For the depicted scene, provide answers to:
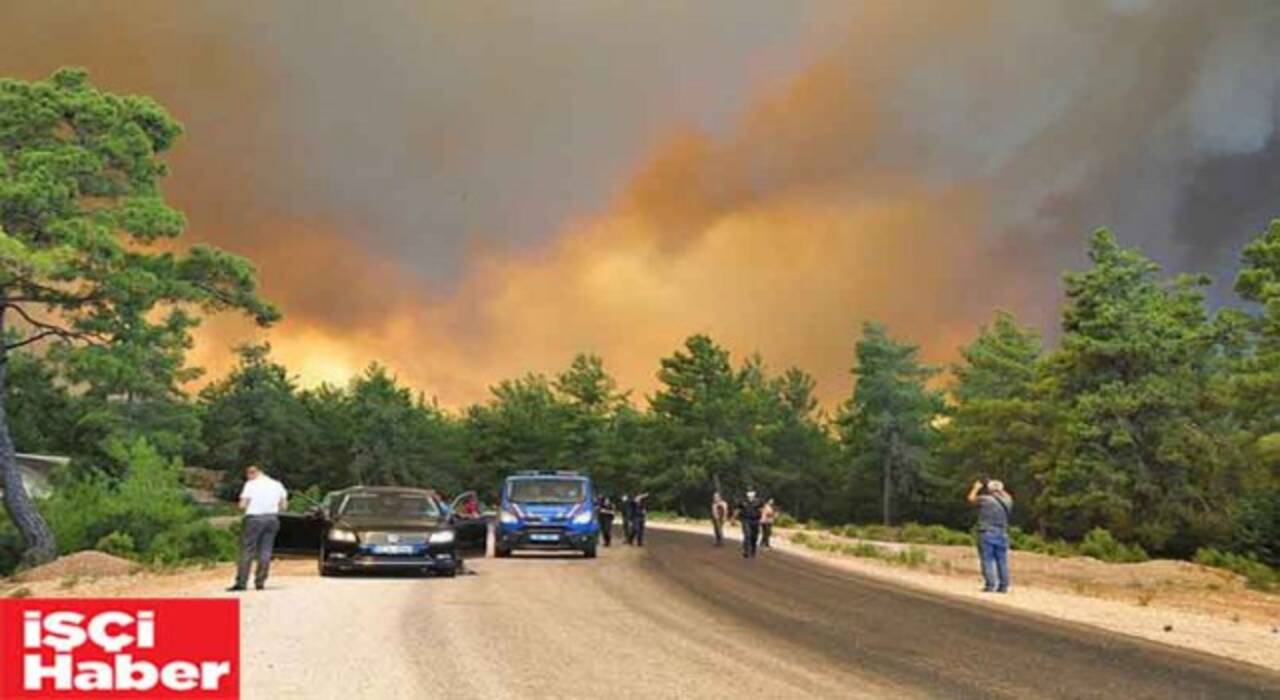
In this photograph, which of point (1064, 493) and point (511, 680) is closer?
point (511, 680)

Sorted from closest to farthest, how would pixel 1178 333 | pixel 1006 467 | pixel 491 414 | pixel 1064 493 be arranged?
pixel 1178 333
pixel 1064 493
pixel 1006 467
pixel 491 414

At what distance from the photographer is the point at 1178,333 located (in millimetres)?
60594

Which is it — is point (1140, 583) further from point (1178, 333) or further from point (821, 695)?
point (1178, 333)

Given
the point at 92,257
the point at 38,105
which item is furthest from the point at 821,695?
the point at 38,105

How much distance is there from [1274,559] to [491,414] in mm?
102966

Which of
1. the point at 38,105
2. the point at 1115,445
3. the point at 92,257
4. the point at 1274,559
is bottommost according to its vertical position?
the point at 1274,559

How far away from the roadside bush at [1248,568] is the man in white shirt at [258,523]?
82.7ft

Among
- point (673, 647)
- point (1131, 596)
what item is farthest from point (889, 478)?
point (673, 647)

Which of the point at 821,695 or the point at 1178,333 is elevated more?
the point at 1178,333

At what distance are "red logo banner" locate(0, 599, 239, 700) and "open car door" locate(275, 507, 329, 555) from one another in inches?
739

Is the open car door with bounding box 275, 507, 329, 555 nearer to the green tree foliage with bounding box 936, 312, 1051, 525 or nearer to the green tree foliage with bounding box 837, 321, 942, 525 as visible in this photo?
the green tree foliage with bounding box 936, 312, 1051, 525

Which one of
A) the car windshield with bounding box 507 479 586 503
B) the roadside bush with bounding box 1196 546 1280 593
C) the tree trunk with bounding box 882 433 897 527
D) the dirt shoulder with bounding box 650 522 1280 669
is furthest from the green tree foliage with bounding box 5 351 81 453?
the tree trunk with bounding box 882 433 897 527

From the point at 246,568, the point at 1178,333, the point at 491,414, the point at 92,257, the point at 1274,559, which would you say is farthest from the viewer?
the point at 491,414

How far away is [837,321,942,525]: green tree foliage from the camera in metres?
110
